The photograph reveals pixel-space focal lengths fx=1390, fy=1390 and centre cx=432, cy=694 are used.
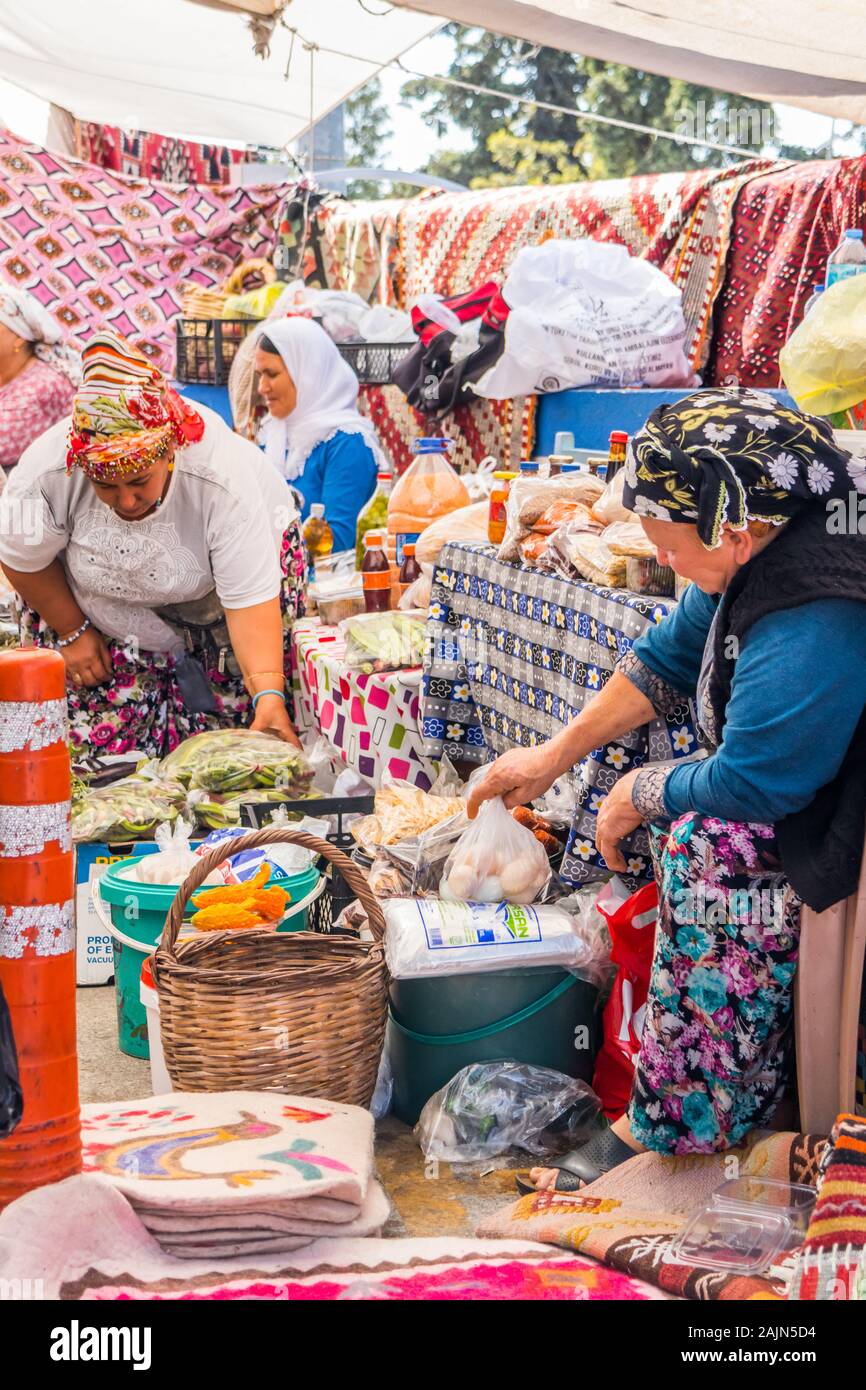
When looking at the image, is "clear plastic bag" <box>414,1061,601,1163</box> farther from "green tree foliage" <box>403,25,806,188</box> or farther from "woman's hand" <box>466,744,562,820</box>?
"green tree foliage" <box>403,25,806,188</box>

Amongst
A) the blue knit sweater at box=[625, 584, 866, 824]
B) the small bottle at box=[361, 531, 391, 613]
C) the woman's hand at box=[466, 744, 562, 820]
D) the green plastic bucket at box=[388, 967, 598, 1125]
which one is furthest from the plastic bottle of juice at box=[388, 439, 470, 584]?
the blue knit sweater at box=[625, 584, 866, 824]

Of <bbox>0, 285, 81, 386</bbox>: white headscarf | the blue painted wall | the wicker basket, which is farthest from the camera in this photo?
<bbox>0, 285, 81, 386</bbox>: white headscarf

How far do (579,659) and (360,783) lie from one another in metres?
1.09

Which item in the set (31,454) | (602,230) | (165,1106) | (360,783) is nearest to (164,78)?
(602,230)

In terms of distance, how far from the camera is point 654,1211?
238 cm

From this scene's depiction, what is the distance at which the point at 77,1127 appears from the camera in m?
2.11

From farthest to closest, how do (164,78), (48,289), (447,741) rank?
1. (48,289)
2. (164,78)
3. (447,741)

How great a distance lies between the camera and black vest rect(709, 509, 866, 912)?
7.13ft

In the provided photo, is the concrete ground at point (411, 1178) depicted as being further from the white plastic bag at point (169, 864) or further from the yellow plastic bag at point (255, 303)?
the yellow plastic bag at point (255, 303)

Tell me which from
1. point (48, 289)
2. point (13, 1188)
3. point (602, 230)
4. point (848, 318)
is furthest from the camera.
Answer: point (48, 289)

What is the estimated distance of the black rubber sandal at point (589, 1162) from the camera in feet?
8.30

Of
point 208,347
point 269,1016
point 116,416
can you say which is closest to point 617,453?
point 116,416

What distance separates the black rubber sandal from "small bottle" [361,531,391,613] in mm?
2184

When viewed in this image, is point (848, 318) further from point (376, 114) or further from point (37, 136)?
point (376, 114)
